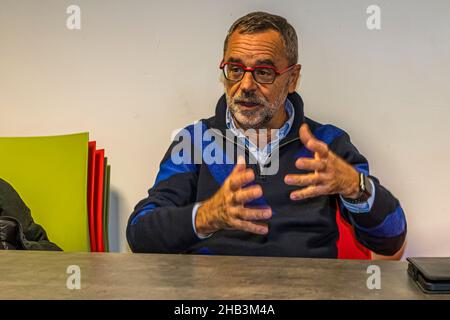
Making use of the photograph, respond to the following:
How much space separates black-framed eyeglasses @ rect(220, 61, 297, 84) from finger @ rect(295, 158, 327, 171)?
2.37ft

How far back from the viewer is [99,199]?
7.58 feet

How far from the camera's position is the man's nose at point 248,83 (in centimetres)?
194

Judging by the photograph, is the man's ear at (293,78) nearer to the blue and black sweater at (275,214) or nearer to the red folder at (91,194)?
the blue and black sweater at (275,214)

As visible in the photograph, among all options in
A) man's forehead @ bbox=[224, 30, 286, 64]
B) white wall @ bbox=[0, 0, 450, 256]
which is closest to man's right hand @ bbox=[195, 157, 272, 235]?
man's forehead @ bbox=[224, 30, 286, 64]

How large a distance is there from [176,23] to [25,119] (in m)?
0.84

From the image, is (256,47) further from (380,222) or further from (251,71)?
(380,222)

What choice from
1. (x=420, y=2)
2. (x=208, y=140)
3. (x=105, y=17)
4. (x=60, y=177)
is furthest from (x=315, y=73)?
(x=60, y=177)

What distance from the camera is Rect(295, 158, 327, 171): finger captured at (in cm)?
127

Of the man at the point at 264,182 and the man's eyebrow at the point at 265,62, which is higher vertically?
the man's eyebrow at the point at 265,62

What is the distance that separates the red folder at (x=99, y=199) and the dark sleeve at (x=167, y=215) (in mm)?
464

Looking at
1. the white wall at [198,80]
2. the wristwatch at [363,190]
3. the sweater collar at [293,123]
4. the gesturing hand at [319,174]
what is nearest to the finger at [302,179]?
the gesturing hand at [319,174]

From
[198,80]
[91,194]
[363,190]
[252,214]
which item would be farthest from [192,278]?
[198,80]

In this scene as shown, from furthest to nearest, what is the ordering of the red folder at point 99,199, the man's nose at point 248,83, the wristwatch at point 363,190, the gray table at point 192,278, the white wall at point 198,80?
the white wall at point 198,80, the red folder at point 99,199, the man's nose at point 248,83, the wristwatch at point 363,190, the gray table at point 192,278
